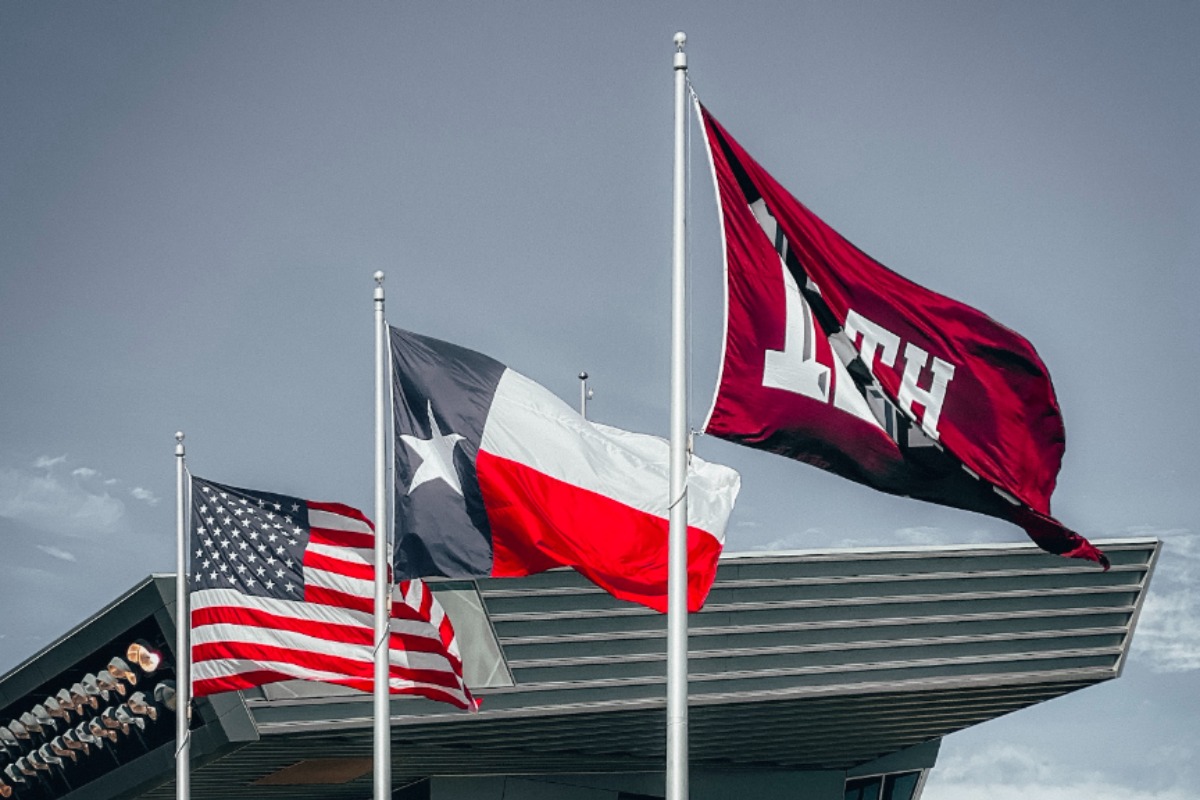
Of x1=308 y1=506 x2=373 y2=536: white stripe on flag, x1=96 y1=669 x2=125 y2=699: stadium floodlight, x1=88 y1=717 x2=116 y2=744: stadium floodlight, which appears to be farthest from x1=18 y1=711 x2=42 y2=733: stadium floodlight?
x1=308 y1=506 x2=373 y2=536: white stripe on flag

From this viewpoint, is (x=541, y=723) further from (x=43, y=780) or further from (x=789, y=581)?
(x=43, y=780)

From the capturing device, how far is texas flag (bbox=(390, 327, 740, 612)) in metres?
15.7

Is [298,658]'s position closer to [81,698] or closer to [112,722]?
[112,722]

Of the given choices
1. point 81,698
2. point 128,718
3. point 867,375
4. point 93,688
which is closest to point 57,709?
point 81,698

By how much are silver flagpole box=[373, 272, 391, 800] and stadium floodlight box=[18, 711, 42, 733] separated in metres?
18.8

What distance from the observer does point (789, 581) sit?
119 ft

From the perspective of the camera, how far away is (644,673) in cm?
3519

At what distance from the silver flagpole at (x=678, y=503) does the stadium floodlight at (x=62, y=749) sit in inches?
965

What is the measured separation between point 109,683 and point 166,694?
156cm

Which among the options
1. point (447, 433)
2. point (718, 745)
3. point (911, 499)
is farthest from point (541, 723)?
point (911, 499)

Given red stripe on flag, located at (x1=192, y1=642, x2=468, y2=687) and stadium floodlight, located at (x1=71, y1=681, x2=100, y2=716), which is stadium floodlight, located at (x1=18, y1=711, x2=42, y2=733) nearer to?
stadium floodlight, located at (x1=71, y1=681, x2=100, y2=716)

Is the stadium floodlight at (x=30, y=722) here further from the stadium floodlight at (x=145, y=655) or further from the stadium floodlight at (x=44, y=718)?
the stadium floodlight at (x=145, y=655)

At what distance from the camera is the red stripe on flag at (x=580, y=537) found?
51.2ft

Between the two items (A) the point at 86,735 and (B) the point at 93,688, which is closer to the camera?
(B) the point at 93,688
